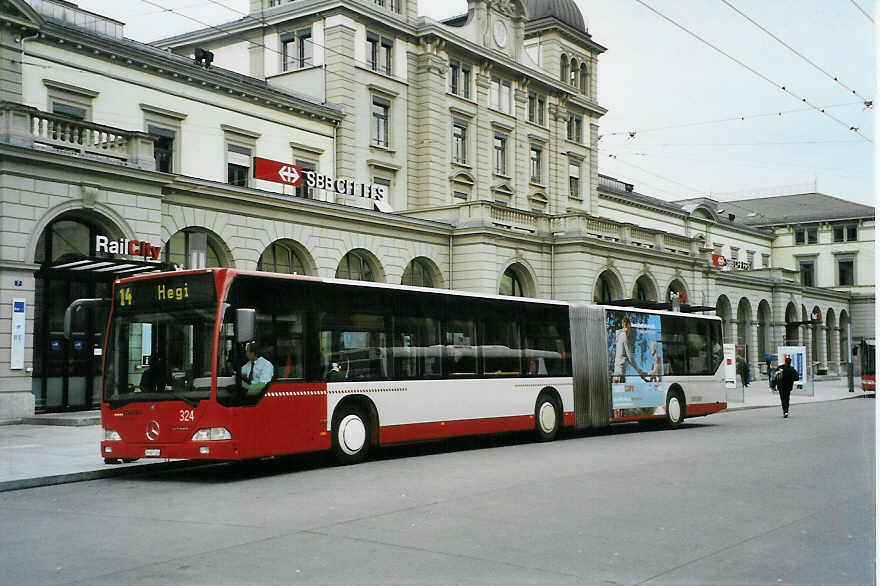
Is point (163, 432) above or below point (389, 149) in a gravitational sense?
below

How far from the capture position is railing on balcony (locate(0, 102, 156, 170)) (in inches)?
864

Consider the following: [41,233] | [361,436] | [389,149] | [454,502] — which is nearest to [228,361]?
[361,436]

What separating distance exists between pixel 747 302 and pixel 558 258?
25751 mm

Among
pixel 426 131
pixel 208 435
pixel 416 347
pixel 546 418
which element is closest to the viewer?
pixel 208 435

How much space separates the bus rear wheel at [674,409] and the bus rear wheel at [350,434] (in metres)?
11.0

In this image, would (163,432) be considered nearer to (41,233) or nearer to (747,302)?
(41,233)

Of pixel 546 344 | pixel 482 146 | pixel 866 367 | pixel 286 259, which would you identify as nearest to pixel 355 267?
pixel 286 259

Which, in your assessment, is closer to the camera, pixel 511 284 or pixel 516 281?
pixel 511 284

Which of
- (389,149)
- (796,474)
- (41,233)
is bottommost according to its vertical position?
(796,474)

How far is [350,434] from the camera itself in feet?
51.7

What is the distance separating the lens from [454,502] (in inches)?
428

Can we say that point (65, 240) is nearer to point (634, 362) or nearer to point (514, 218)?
point (634, 362)

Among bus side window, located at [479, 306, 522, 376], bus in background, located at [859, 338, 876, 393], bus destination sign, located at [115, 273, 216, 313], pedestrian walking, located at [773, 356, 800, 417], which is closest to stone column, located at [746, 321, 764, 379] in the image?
bus in background, located at [859, 338, 876, 393]

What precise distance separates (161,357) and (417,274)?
23751mm
